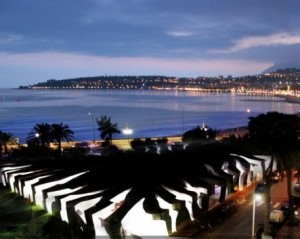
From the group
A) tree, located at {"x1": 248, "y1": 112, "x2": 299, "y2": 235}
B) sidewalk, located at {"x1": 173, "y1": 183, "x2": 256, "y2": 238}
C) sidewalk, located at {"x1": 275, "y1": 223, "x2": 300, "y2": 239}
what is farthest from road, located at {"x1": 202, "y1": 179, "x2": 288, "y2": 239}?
tree, located at {"x1": 248, "y1": 112, "x2": 299, "y2": 235}

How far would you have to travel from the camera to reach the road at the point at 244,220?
20172mm

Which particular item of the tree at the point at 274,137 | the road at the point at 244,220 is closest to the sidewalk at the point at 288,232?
the tree at the point at 274,137

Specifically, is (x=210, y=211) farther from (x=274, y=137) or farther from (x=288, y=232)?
(x=274, y=137)

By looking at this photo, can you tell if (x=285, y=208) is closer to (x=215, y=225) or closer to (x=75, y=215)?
(x=215, y=225)

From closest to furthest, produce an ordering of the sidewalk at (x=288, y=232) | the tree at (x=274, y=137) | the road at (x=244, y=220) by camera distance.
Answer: the tree at (x=274, y=137), the sidewalk at (x=288, y=232), the road at (x=244, y=220)

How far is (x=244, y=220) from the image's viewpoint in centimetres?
2227

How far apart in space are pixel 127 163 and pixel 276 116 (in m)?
8.70

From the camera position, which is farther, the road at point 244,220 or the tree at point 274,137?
the road at point 244,220

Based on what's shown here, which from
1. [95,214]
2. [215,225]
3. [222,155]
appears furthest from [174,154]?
[95,214]

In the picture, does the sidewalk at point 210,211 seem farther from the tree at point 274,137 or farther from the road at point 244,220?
the tree at point 274,137

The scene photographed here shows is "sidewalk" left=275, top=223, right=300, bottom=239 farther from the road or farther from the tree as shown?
the road

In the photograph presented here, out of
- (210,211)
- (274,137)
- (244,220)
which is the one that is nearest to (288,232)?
(244,220)

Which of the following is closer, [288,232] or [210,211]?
[288,232]

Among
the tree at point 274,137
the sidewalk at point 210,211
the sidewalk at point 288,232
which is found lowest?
the sidewalk at point 288,232
